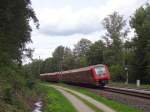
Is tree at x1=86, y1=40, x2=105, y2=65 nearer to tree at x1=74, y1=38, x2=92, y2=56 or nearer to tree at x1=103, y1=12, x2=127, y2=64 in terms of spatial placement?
tree at x1=103, y1=12, x2=127, y2=64

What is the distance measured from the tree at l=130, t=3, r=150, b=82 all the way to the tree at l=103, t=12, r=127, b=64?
26.7 metres

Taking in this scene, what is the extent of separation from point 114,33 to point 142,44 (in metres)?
35.7

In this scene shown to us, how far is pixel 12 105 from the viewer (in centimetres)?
1877

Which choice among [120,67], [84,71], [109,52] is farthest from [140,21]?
[84,71]

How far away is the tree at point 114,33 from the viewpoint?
117250mm

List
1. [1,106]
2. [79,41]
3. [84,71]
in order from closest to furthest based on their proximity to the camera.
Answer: [1,106]
[84,71]
[79,41]

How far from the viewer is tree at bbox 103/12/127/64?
117 m

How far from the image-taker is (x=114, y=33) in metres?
120

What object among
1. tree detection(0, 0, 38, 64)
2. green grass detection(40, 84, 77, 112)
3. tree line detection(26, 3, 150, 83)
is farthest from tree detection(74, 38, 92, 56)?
green grass detection(40, 84, 77, 112)

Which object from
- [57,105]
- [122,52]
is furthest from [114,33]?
[57,105]

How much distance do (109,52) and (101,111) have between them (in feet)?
314

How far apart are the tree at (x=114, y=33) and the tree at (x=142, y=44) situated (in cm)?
2674

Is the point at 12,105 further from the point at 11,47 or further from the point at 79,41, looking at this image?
the point at 79,41

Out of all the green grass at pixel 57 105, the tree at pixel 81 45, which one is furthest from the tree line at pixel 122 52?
the green grass at pixel 57 105
